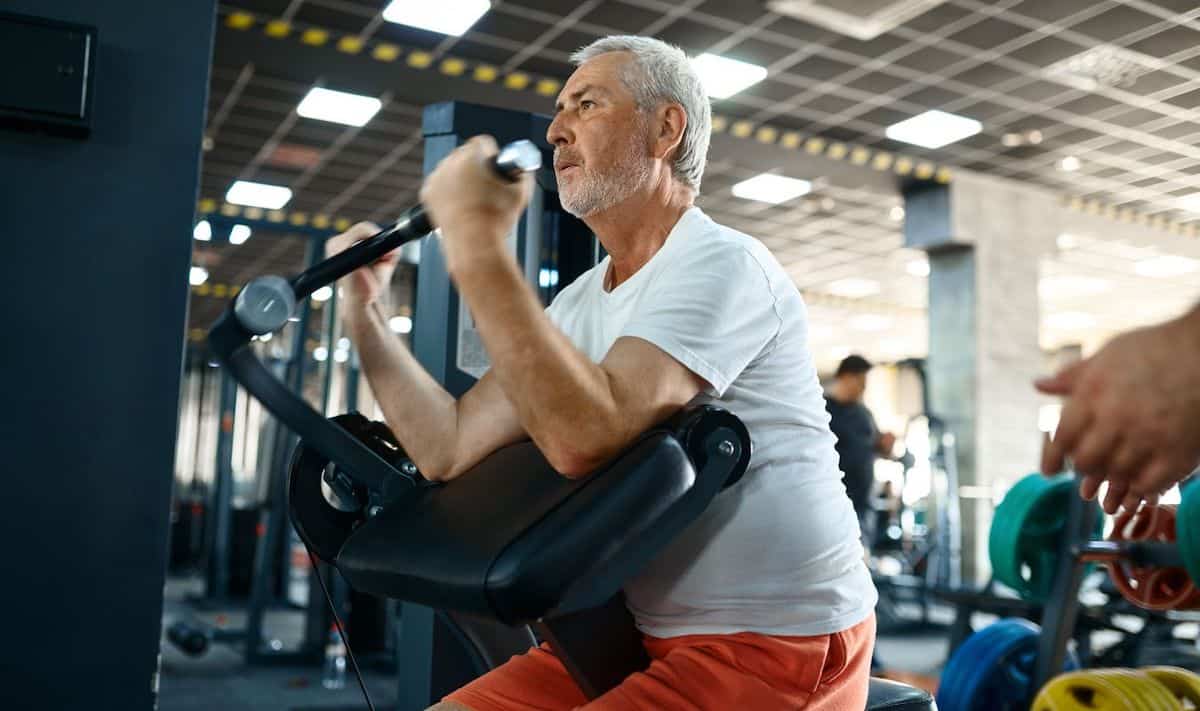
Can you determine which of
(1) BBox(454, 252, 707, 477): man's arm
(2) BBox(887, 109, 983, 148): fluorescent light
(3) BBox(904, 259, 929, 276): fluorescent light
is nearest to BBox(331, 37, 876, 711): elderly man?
(1) BBox(454, 252, 707, 477): man's arm

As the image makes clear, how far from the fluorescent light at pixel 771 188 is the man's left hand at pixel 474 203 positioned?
28.6 ft

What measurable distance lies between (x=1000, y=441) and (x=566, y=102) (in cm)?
889

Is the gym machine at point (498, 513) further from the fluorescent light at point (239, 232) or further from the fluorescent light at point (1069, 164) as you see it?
the fluorescent light at point (1069, 164)

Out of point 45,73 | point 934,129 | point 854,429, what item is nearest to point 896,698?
point 45,73

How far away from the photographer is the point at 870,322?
16984 mm

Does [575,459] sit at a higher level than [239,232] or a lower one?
lower

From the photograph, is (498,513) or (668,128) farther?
(668,128)

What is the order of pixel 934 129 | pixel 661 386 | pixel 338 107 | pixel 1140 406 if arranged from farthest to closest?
pixel 934 129
pixel 338 107
pixel 661 386
pixel 1140 406

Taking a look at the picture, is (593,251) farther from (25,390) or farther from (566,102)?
(25,390)

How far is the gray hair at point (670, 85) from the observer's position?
1258 mm

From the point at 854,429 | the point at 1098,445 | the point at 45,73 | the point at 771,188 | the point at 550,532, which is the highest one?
the point at 771,188

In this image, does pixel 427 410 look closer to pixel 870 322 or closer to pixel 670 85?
pixel 670 85

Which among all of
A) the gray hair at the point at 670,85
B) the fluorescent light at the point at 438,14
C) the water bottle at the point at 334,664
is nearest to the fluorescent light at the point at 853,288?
the fluorescent light at the point at 438,14

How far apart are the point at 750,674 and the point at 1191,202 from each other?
10.7 meters
